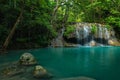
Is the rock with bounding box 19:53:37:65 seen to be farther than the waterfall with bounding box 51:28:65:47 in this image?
No

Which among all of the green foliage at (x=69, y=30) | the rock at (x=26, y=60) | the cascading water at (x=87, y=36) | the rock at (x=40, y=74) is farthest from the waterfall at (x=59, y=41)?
the rock at (x=40, y=74)

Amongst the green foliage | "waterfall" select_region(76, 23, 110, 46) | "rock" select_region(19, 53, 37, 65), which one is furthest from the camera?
"waterfall" select_region(76, 23, 110, 46)

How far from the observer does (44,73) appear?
30.9ft

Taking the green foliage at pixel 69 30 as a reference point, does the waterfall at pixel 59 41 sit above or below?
below

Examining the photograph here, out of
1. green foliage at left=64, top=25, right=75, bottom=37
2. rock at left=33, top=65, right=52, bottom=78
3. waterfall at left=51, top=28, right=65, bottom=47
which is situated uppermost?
green foliage at left=64, top=25, right=75, bottom=37

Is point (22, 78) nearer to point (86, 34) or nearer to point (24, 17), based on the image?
point (24, 17)

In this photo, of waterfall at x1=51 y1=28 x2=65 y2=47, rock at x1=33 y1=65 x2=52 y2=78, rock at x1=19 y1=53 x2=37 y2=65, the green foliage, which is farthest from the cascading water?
rock at x1=33 y1=65 x2=52 y2=78

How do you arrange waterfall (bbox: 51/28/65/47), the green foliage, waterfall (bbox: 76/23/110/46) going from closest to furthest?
1. waterfall (bbox: 51/28/65/47)
2. the green foliage
3. waterfall (bbox: 76/23/110/46)

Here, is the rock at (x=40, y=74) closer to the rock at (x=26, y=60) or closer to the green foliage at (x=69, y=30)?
the rock at (x=26, y=60)

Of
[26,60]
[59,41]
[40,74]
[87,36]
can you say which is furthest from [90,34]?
[40,74]

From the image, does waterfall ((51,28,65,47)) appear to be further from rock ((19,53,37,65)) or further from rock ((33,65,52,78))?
rock ((33,65,52,78))

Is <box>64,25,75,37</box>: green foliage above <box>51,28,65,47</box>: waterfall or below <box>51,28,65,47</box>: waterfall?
above

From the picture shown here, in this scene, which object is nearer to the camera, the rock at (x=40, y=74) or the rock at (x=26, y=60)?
the rock at (x=40, y=74)

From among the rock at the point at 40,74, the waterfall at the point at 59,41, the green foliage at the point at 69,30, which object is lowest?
the rock at the point at 40,74
